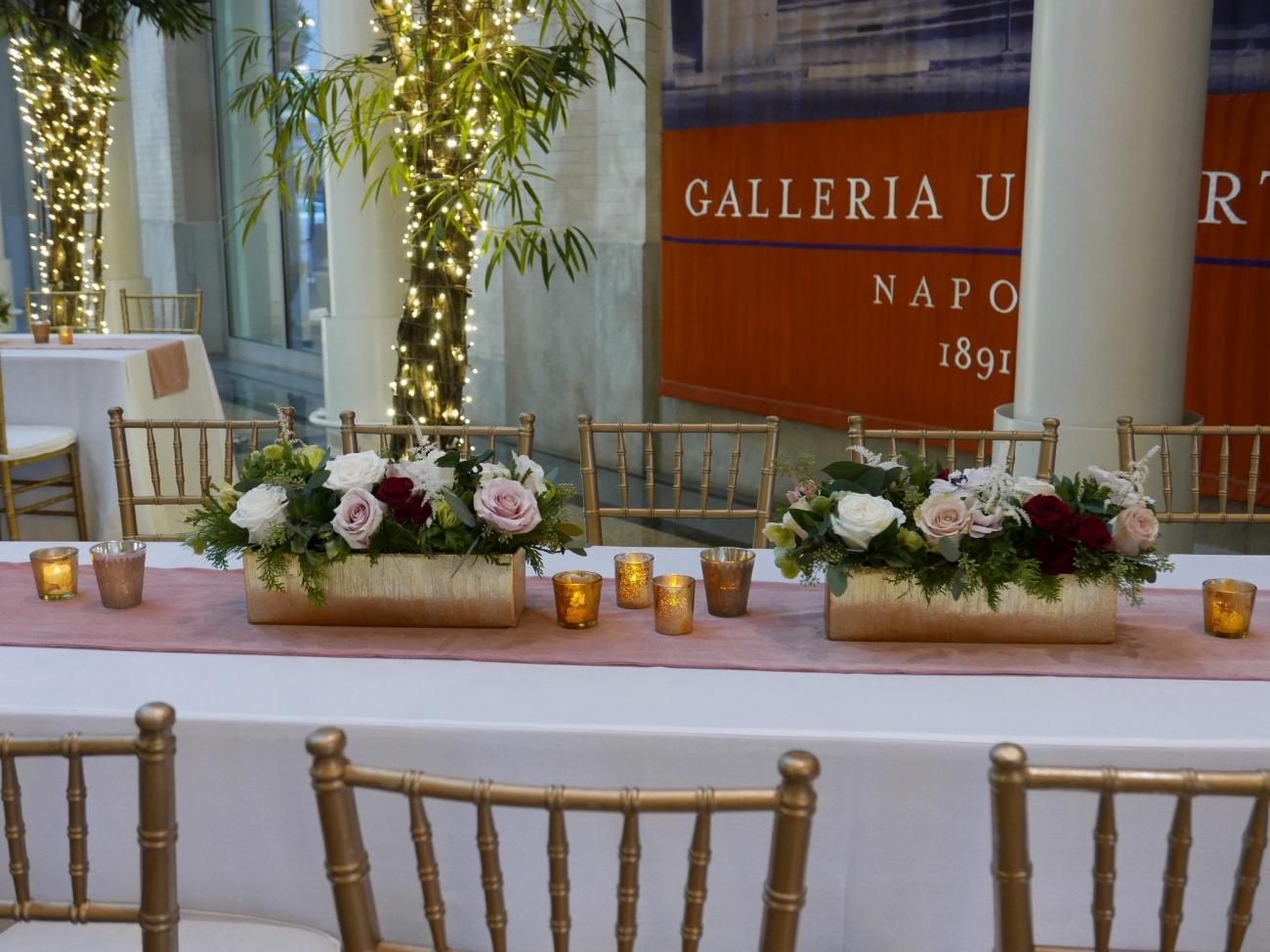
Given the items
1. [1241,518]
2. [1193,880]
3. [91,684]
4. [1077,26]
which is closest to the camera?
[1193,880]

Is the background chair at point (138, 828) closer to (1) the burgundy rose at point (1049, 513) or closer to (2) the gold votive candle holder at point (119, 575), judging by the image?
(2) the gold votive candle holder at point (119, 575)

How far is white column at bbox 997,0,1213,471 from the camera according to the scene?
3.43m

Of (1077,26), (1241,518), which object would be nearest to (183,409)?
(1077,26)

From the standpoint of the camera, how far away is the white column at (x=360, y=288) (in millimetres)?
5871

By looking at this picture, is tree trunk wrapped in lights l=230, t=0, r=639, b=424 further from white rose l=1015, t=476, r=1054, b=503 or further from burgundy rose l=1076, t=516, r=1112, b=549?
burgundy rose l=1076, t=516, r=1112, b=549

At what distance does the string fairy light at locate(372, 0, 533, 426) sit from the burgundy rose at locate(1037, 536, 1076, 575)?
2782 mm

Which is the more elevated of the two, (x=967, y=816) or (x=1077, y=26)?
(x=1077, y=26)

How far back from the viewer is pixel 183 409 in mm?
5410

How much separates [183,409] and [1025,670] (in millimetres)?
4343

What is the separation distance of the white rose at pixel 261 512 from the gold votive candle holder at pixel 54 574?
0.41m

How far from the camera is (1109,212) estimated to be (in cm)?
353

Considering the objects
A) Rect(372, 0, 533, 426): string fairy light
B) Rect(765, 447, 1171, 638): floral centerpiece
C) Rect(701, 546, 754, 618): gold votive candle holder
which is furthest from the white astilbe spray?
Rect(372, 0, 533, 426): string fairy light

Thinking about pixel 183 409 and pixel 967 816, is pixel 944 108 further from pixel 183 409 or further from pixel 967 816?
pixel 967 816

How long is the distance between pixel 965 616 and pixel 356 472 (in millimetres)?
926
